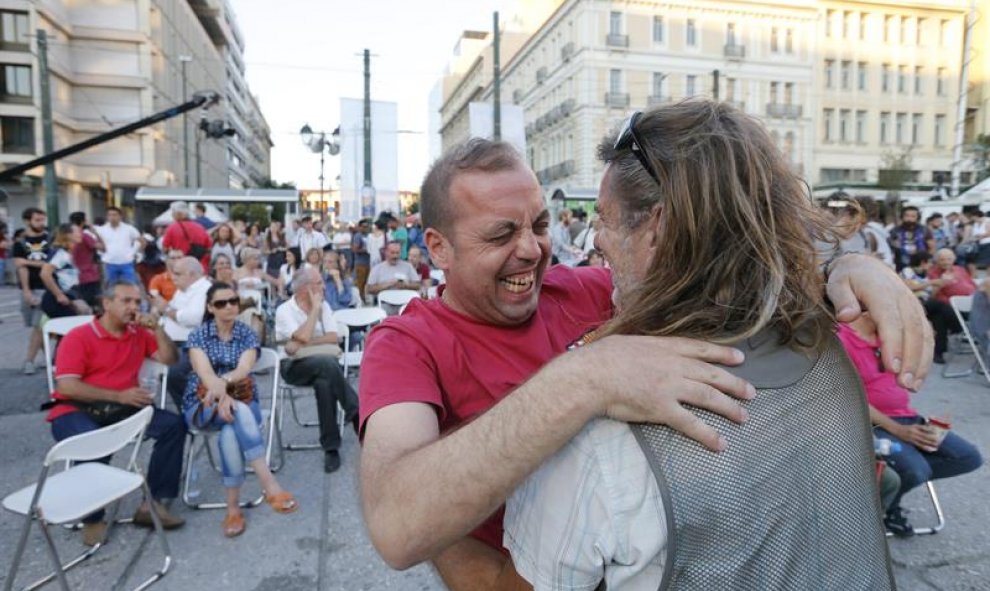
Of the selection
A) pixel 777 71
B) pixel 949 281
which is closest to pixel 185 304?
pixel 949 281

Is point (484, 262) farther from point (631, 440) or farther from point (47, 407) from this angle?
point (47, 407)

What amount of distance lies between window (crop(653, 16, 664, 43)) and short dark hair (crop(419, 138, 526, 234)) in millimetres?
43927

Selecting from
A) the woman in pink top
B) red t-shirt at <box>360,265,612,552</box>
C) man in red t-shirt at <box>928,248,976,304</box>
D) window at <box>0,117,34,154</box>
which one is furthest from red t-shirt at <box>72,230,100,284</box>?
window at <box>0,117,34,154</box>

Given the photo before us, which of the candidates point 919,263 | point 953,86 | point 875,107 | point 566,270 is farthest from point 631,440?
point 953,86

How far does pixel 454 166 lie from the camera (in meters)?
1.83

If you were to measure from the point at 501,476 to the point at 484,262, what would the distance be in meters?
0.95

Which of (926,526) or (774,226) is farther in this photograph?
(926,526)

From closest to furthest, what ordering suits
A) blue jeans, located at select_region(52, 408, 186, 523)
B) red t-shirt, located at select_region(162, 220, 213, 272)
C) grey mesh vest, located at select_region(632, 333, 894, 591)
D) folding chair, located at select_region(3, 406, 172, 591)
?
grey mesh vest, located at select_region(632, 333, 894, 591) < folding chair, located at select_region(3, 406, 172, 591) < blue jeans, located at select_region(52, 408, 186, 523) < red t-shirt, located at select_region(162, 220, 213, 272)

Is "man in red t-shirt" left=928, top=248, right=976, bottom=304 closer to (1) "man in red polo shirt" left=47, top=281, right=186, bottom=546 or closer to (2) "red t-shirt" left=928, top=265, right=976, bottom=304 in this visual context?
(2) "red t-shirt" left=928, top=265, right=976, bottom=304

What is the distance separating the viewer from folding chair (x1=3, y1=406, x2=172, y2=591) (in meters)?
3.01

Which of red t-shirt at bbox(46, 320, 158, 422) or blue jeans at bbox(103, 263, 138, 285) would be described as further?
blue jeans at bbox(103, 263, 138, 285)

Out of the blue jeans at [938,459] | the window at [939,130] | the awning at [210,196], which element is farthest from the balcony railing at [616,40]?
the blue jeans at [938,459]

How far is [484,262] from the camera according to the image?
1786 millimetres

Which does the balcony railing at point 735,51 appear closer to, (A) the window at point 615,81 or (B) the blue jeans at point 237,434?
(A) the window at point 615,81
